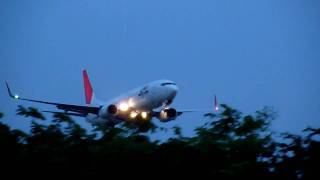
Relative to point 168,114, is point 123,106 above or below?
above

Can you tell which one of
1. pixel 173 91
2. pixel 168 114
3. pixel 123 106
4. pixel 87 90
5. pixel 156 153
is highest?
pixel 87 90

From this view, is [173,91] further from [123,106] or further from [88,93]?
[88,93]

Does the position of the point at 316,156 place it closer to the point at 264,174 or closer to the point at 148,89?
the point at 264,174

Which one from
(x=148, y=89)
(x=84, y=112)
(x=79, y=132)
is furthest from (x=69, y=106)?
(x=79, y=132)

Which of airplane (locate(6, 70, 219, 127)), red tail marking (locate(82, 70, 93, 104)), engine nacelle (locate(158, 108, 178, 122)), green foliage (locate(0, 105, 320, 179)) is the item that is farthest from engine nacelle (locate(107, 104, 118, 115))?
green foliage (locate(0, 105, 320, 179))

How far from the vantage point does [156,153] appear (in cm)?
780

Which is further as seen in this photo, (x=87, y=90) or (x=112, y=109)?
(x=87, y=90)

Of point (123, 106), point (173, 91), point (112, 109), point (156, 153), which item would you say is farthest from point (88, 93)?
point (156, 153)

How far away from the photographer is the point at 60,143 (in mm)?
7918

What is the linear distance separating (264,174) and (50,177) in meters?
2.63

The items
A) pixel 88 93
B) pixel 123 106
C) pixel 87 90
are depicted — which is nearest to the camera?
pixel 123 106

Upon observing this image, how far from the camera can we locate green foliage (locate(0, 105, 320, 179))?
24.8 feet

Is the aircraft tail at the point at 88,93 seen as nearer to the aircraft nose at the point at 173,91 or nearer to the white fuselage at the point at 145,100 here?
the white fuselage at the point at 145,100

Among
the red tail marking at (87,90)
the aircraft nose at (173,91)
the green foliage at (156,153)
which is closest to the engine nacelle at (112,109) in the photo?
the aircraft nose at (173,91)
